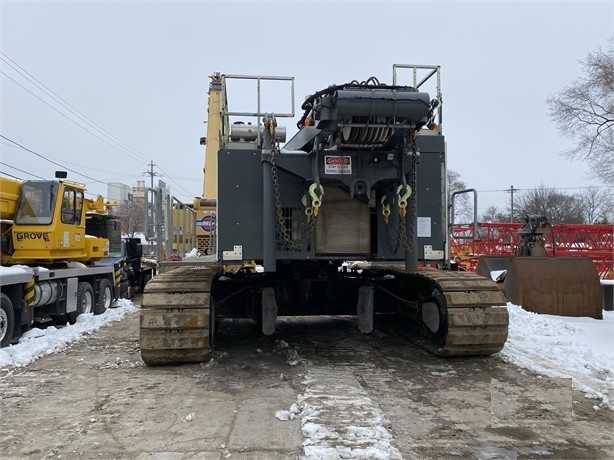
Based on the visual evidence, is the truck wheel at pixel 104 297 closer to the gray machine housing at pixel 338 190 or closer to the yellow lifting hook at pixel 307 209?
the gray machine housing at pixel 338 190

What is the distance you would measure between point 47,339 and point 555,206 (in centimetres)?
5887

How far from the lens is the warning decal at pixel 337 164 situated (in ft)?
18.6

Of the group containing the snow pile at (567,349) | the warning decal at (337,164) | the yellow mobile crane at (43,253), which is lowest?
the snow pile at (567,349)

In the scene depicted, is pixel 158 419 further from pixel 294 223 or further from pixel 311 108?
pixel 311 108

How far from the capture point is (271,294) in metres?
6.96

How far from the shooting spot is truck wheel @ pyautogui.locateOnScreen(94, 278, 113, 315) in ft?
40.2

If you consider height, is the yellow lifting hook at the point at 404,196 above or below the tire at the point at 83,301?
above

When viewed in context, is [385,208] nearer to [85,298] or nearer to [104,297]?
[85,298]

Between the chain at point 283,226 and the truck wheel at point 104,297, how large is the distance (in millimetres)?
7951

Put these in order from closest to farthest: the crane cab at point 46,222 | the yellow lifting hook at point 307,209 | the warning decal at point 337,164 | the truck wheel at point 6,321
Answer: the warning decal at point 337,164, the yellow lifting hook at point 307,209, the truck wheel at point 6,321, the crane cab at point 46,222

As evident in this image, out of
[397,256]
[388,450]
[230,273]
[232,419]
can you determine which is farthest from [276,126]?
[388,450]

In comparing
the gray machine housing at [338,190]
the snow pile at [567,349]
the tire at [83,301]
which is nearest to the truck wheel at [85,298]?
the tire at [83,301]

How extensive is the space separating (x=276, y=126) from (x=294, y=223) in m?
1.13

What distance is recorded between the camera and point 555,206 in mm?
57719
